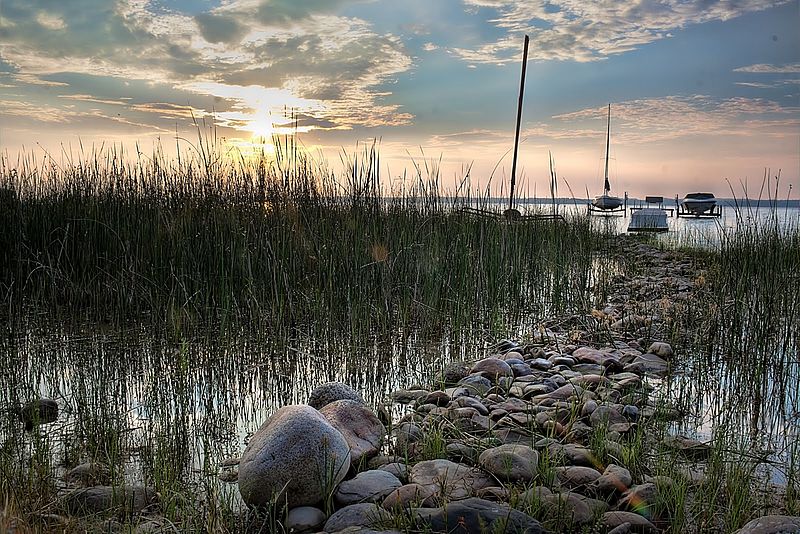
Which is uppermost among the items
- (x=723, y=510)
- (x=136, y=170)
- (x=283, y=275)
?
(x=136, y=170)

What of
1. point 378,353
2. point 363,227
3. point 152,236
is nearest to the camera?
point 378,353

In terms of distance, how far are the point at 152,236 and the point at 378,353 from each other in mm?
2172

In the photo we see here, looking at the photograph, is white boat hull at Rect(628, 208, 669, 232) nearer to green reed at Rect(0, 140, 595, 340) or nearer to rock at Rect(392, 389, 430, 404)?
green reed at Rect(0, 140, 595, 340)

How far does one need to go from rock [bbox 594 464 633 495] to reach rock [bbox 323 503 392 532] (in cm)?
66

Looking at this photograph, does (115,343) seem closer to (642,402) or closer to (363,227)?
(363,227)

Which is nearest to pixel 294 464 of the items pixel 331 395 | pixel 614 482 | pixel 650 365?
pixel 331 395

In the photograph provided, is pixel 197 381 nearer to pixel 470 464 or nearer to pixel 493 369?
pixel 493 369

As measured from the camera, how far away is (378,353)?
139 inches

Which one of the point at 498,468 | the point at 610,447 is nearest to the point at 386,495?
the point at 498,468

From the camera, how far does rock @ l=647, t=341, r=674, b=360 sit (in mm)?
3566

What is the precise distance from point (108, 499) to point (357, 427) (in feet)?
2.74

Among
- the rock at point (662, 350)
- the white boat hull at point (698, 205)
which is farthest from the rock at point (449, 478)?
the white boat hull at point (698, 205)

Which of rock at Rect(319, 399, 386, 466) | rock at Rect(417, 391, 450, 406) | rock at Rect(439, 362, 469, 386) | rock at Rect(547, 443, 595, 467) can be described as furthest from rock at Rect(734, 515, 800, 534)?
rock at Rect(439, 362, 469, 386)

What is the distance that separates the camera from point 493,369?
3.09 m
